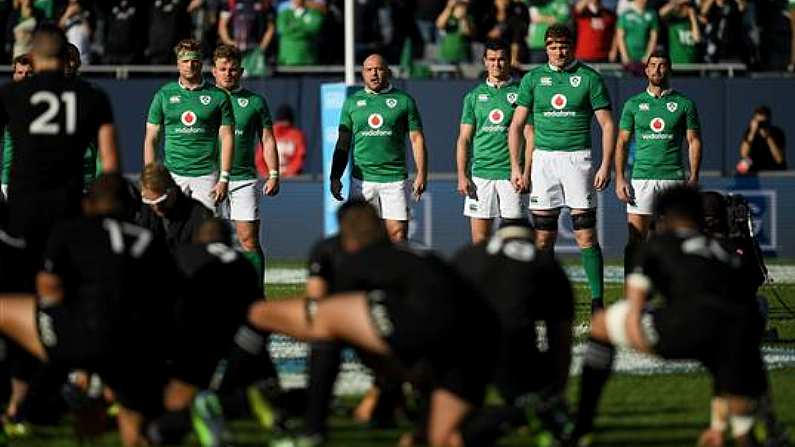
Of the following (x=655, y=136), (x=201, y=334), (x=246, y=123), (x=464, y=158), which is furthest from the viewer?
(x=655, y=136)

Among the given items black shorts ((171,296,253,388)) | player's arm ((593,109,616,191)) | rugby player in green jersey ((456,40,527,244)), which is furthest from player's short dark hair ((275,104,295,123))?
black shorts ((171,296,253,388))

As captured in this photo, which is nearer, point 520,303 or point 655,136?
point 520,303

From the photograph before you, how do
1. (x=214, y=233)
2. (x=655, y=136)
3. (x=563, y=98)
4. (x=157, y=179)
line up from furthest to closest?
(x=655, y=136) → (x=563, y=98) → (x=157, y=179) → (x=214, y=233)

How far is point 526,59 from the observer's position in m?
23.8

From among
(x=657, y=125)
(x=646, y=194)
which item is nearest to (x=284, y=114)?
(x=646, y=194)

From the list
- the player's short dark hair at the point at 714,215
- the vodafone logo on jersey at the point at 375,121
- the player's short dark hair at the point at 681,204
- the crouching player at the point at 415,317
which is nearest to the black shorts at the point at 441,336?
the crouching player at the point at 415,317

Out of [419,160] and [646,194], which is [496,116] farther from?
[646,194]

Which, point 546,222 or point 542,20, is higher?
point 542,20

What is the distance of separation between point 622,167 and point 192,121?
12.0ft

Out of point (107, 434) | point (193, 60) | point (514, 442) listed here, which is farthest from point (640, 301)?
point (193, 60)

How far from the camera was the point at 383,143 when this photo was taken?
1612 cm

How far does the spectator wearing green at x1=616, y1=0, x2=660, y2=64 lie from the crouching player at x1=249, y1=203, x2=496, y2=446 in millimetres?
14924

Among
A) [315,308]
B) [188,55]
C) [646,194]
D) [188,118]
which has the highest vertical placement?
[188,55]

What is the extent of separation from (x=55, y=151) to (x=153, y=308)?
5.40 feet
